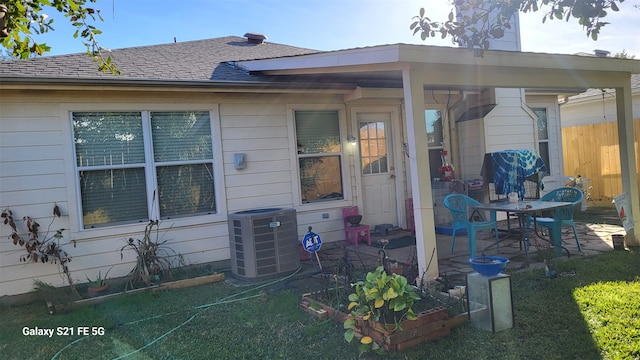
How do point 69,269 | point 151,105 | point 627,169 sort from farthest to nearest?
point 627,169, point 151,105, point 69,269

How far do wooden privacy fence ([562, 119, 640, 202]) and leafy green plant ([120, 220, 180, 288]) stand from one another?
10222 mm

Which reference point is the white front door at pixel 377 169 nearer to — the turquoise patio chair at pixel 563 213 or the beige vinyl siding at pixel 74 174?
the beige vinyl siding at pixel 74 174

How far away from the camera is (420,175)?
163 inches

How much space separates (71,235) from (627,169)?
7144mm

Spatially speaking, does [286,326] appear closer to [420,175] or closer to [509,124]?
A: [420,175]

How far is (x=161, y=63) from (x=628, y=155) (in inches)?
256

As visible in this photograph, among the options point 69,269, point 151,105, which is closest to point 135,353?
point 69,269

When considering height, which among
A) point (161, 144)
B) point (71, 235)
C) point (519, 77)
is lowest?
point (71, 235)

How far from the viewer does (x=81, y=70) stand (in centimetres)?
496

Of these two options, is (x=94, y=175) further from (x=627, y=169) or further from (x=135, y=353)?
(x=627, y=169)

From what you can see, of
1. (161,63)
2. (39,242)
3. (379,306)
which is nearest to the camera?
(379,306)

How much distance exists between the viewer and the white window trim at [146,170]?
15.8ft

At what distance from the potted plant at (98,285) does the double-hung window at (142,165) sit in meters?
0.62

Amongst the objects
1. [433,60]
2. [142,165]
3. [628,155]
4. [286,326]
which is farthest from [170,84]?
[628,155]
